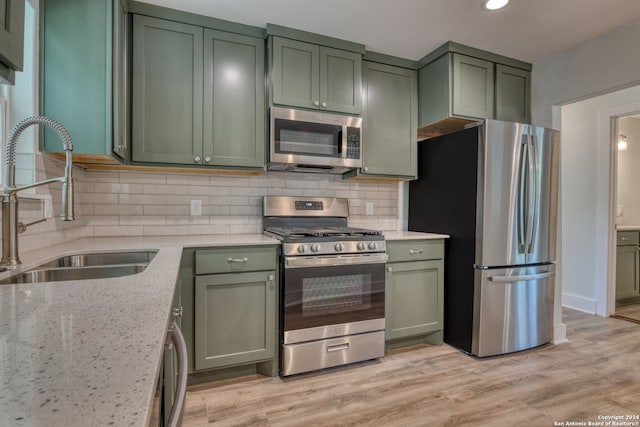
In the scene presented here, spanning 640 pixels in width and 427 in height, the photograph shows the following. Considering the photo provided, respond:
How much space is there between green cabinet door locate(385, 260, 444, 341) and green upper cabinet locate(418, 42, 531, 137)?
3.98 feet

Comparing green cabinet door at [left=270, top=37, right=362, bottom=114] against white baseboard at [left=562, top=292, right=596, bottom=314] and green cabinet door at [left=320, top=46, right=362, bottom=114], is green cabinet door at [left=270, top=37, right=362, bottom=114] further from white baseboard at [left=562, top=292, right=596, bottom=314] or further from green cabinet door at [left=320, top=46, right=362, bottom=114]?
white baseboard at [left=562, top=292, right=596, bottom=314]

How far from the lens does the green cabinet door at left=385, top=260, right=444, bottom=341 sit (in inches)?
97.5

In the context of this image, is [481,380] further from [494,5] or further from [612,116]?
[612,116]

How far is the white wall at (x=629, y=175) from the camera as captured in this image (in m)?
4.11

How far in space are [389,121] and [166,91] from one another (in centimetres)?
171

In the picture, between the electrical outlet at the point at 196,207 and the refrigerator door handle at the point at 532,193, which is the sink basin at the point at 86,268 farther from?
the refrigerator door handle at the point at 532,193

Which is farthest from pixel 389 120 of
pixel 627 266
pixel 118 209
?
pixel 627 266

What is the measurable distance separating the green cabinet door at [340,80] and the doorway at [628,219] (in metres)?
2.96

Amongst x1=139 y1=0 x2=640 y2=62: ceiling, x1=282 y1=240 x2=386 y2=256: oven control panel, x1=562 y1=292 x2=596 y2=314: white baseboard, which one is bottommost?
x1=562 y1=292 x2=596 y2=314: white baseboard

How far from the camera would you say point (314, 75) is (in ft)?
8.05

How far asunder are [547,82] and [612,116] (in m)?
1.29

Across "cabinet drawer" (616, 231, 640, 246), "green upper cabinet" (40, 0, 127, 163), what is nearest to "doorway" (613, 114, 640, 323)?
"cabinet drawer" (616, 231, 640, 246)

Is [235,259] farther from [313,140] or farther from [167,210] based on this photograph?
[313,140]

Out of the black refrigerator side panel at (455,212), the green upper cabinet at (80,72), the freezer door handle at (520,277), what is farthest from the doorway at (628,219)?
the green upper cabinet at (80,72)
